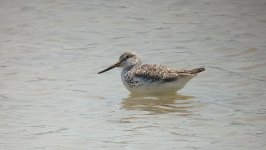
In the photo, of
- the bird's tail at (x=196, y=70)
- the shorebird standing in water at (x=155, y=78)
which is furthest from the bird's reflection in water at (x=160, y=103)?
the bird's tail at (x=196, y=70)

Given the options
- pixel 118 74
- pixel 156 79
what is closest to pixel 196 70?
pixel 156 79

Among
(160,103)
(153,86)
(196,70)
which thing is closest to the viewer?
(160,103)

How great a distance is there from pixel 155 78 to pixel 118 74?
1.77 meters

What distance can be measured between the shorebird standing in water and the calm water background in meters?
0.24

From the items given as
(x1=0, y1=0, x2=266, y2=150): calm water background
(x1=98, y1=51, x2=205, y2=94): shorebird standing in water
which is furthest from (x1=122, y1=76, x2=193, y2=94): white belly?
(x1=0, y1=0, x2=266, y2=150): calm water background

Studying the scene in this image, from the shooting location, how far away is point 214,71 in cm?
1352

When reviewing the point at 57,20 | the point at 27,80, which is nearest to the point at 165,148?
the point at 27,80

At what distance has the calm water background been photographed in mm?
9828

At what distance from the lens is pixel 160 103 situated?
12133mm

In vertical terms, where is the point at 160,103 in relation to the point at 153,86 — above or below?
below

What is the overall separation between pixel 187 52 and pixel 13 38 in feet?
13.1

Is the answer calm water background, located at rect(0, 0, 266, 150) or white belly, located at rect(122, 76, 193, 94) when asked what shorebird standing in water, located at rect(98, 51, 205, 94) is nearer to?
white belly, located at rect(122, 76, 193, 94)

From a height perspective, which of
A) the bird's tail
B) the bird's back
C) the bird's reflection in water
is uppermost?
the bird's tail

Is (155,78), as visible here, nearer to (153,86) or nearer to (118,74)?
(153,86)
